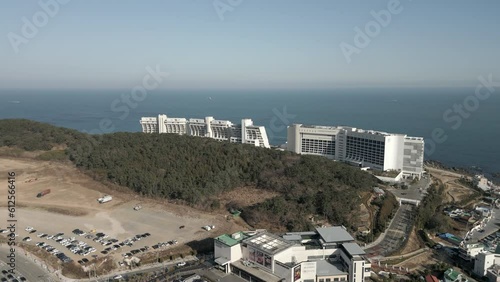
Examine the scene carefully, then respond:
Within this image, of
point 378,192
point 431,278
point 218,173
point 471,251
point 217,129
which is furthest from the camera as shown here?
point 217,129

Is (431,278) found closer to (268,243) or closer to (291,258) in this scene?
(291,258)

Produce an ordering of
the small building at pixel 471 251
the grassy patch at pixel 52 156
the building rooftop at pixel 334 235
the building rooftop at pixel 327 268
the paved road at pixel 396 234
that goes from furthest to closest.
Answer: the grassy patch at pixel 52 156, the paved road at pixel 396 234, the small building at pixel 471 251, the building rooftop at pixel 334 235, the building rooftop at pixel 327 268

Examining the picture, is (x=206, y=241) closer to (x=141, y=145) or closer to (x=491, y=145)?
(x=141, y=145)

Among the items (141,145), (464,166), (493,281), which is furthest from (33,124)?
(464,166)

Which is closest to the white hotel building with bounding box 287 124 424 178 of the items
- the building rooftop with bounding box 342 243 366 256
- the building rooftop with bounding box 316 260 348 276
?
the building rooftop with bounding box 342 243 366 256

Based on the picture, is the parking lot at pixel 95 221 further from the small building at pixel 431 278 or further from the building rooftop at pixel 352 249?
the small building at pixel 431 278

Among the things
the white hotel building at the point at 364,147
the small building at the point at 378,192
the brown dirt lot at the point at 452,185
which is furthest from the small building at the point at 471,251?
the white hotel building at the point at 364,147

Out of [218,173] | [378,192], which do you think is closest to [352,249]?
[378,192]
